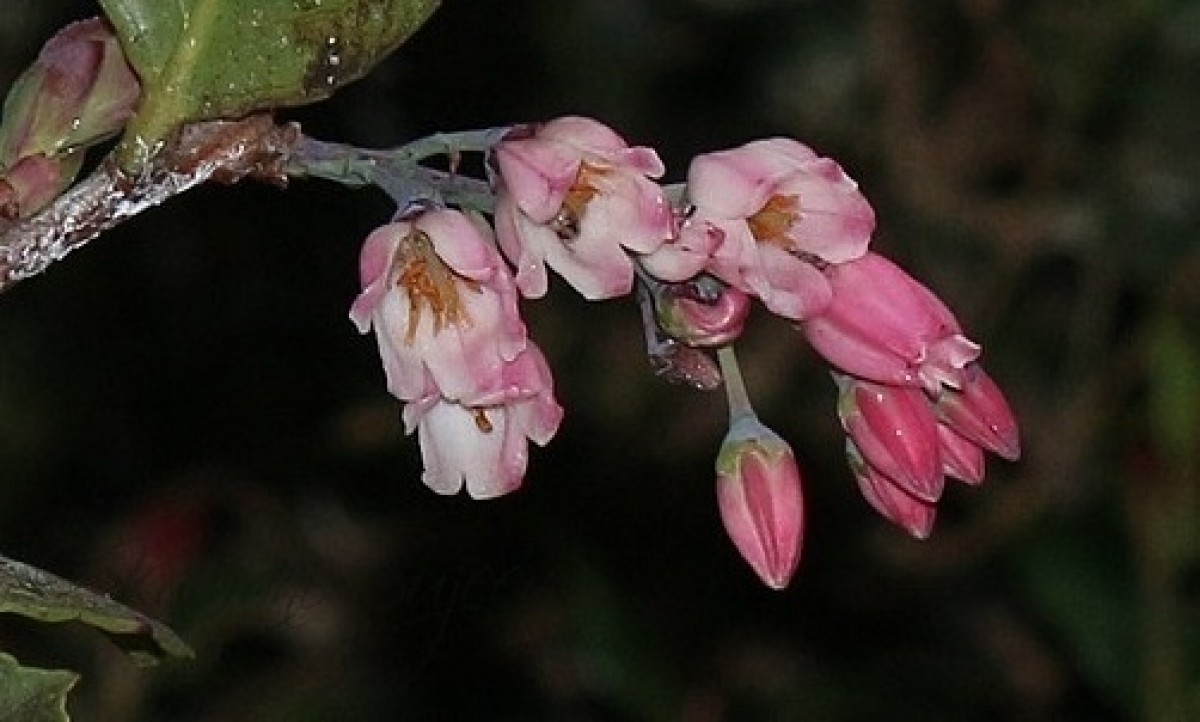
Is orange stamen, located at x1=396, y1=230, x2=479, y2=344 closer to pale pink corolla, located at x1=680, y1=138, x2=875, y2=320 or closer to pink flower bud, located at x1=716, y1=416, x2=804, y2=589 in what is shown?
pale pink corolla, located at x1=680, y1=138, x2=875, y2=320

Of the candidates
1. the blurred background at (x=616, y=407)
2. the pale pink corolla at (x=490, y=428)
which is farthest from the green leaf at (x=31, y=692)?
the blurred background at (x=616, y=407)

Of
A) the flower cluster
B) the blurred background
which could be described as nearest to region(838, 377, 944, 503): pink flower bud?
the flower cluster

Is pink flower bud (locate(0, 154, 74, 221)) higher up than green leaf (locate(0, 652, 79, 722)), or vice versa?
pink flower bud (locate(0, 154, 74, 221))

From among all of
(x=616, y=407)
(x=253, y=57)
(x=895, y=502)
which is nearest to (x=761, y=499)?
(x=895, y=502)

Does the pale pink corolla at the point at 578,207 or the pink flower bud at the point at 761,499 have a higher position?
the pale pink corolla at the point at 578,207

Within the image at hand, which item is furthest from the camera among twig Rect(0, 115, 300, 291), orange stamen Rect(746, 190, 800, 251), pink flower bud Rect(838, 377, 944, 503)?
pink flower bud Rect(838, 377, 944, 503)

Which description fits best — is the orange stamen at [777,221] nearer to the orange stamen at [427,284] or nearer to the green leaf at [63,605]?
the orange stamen at [427,284]

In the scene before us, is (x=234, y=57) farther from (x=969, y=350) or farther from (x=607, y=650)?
(x=607, y=650)
